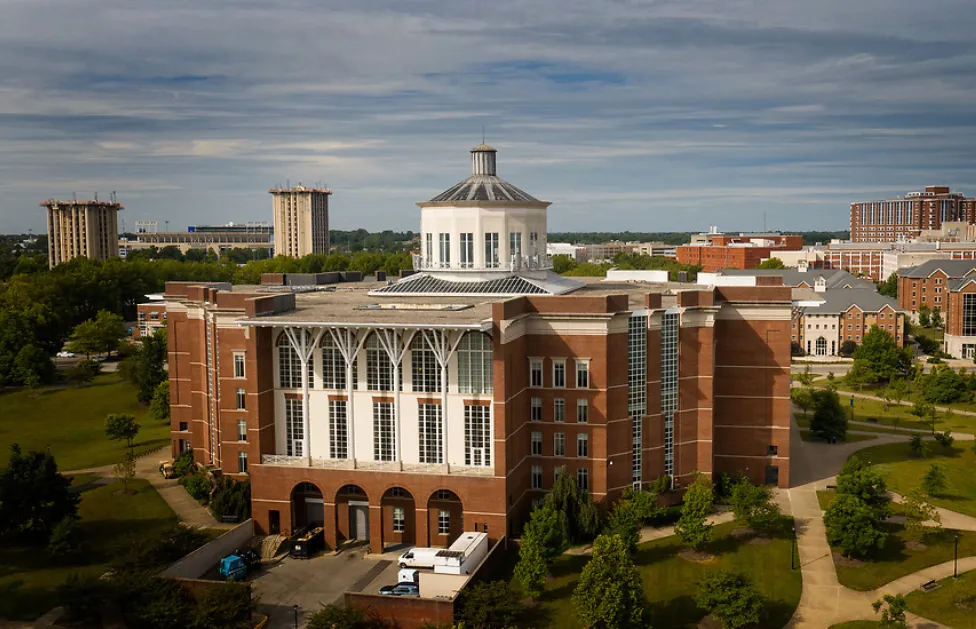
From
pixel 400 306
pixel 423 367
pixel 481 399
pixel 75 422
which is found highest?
pixel 400 306

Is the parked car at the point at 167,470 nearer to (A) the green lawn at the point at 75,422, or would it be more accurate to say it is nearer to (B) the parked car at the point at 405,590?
(A) the green lawn at the point at 75,422

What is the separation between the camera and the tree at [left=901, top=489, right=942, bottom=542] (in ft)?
172

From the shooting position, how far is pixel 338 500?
51406mm

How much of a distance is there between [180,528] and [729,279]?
41909 mm

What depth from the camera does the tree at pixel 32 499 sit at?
5053 cm

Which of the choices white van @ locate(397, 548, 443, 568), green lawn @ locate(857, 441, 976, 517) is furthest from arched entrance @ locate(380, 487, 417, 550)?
green lawn @ locate(857, 441, 976, 517)

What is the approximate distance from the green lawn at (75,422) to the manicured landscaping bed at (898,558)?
54.4 m

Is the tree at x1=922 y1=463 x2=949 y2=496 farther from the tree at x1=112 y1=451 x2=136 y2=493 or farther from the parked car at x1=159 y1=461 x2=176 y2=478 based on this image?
the tree at x1=112 y1=451 x2=136 y2=493

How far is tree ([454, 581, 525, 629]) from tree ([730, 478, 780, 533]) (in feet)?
58.5

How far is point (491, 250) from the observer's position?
6344 centimetres

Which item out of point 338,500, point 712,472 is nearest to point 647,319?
point 712,472

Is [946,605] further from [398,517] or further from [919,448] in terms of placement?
[919,448]

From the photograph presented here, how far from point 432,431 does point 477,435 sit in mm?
2647

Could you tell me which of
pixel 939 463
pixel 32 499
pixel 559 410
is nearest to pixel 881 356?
pixel 939 463
